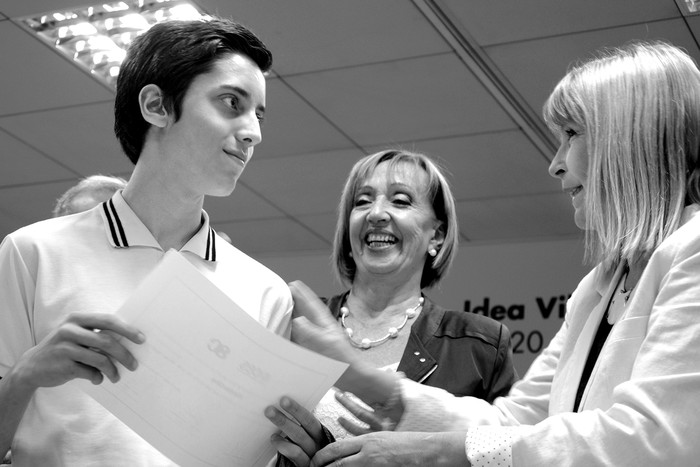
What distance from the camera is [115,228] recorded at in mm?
1672

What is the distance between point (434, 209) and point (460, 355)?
55 cm

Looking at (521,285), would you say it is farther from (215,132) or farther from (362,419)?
(362,419)

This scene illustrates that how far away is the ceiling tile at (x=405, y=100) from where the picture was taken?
13.7 ft

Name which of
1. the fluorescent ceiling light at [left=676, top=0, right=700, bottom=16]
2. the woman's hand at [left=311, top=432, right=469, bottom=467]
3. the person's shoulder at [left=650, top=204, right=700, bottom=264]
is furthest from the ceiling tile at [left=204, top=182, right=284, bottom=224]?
the person's shoulder at [left=650, top=204, right=700, bottom=264]

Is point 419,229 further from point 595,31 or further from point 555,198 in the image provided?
point 555,198

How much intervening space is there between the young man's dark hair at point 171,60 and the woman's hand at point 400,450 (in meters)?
0.69

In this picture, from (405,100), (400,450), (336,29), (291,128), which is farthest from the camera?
(291,128)

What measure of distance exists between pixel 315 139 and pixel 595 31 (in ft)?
5.26

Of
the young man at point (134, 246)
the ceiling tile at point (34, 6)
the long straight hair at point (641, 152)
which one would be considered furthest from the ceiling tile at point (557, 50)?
the long straight hair at point (641, 152)

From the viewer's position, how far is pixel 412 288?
2.63m

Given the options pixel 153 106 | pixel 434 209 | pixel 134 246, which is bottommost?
pixel 134 246

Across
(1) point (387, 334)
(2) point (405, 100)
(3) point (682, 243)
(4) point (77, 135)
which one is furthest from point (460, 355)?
(4) point (77, 135)

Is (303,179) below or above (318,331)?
above

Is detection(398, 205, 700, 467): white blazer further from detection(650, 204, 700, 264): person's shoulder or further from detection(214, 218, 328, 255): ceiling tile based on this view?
detection(214, 218, 328, 255): ceiling tile
